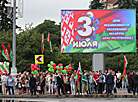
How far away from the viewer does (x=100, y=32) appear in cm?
3234

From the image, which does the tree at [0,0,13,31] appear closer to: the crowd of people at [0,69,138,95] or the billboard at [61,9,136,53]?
the billboard at [61,9,136,53]

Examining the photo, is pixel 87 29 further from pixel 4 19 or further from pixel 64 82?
pixel 4 19

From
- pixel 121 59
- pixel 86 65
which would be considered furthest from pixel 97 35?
pixel 86 65

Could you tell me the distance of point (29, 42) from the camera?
4756 cm

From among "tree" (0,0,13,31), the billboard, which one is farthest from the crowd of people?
"tree" (0,0,13,31)

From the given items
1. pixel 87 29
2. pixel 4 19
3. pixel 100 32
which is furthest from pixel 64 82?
pixel 4 19

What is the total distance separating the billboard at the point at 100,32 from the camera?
1264 inches

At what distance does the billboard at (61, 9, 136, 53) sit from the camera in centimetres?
3209

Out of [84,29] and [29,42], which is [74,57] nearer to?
[29,42]

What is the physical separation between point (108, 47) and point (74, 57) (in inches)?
1026

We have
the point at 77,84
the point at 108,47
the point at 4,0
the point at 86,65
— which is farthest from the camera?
the point at 4,0

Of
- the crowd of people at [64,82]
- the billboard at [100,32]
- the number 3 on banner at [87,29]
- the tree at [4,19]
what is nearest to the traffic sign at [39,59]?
the crowd of people at [64,82]

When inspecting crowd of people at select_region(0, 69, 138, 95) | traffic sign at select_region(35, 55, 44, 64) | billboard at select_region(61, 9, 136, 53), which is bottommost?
A: crowd of people at select_region(0, 69, 138, 95)

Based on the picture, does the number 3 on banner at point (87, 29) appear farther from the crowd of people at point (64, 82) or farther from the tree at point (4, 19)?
the tree at point (4, 19)
